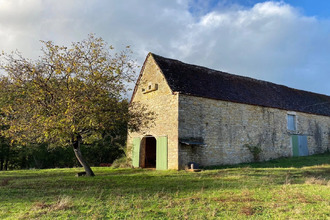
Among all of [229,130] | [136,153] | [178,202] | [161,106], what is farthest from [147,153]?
[178,202]

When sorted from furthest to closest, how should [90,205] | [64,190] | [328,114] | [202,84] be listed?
1. [328,114]
2. [202,84]
3. [64,190]
4. [90,205]

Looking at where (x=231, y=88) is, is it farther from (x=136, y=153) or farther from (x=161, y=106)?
(x=136, y=153)

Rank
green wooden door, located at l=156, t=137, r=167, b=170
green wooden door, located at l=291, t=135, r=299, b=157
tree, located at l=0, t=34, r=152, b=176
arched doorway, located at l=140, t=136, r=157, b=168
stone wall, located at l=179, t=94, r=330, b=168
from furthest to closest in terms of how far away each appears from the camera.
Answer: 1. green wooden door, located at l=291, t=135, r=299, b=157
2. arched doorway, located at l=140, t=136, r=157, b=168
3. green wooden door, located at l=156, t=137, r=167, b=170
4. stone wall, located at l=179, t=94, r=330, b=168
5. tree, located at l=0, t=34, r=152, b=176

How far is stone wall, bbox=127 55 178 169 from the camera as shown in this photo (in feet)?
50.5

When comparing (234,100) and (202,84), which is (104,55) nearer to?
(202,84)

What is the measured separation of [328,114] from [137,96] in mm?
17253

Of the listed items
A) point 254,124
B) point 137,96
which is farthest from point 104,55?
point 254,124

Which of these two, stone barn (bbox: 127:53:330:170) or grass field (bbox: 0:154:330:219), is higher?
stone barn (bbox: 127:53:330:170)

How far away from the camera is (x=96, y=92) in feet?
35.2

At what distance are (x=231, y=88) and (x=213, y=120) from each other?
3729mm

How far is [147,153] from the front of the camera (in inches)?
797

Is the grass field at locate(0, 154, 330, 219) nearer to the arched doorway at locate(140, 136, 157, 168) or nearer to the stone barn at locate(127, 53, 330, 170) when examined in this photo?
the stone barn at locate(127, 53, 330, 170)

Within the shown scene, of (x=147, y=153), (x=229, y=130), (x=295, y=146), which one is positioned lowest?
(x=147, y=153)

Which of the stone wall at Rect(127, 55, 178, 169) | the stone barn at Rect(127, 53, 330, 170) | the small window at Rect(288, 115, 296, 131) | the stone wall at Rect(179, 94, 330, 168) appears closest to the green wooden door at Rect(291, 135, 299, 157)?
the stone barn at Rect(127, 53, 330, 170)
